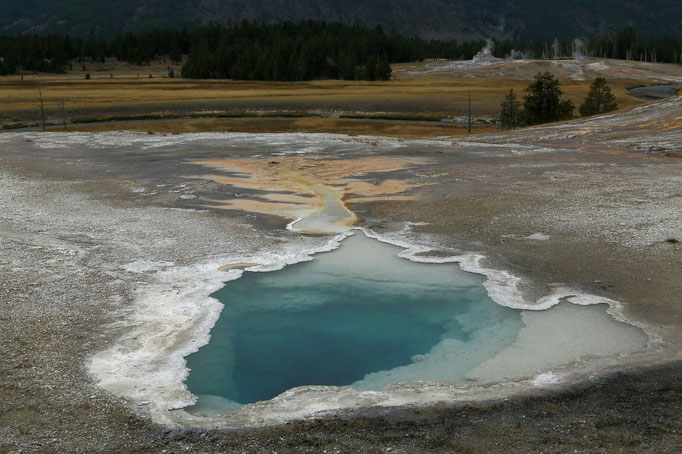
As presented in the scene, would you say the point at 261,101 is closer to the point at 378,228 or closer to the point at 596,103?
the point at 596,103

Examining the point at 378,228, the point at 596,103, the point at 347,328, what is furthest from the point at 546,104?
the point at 347,328

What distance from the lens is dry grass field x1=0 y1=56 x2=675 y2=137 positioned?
6912 centimetres

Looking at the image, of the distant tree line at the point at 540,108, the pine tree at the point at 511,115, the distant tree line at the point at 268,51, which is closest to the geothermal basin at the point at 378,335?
the pine tree at the point at 511,115

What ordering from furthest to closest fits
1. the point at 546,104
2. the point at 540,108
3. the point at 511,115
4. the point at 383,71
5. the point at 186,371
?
the point at 383,71 → the point at 540,108 → the point at 511,115 → the point at 546,104 → the point at 186,371

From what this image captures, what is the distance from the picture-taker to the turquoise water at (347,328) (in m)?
9.84

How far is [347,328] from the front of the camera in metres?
11.8

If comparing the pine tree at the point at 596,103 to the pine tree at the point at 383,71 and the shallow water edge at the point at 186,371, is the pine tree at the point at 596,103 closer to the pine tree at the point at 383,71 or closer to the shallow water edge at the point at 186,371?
the shallow water edge at the point at 186,371

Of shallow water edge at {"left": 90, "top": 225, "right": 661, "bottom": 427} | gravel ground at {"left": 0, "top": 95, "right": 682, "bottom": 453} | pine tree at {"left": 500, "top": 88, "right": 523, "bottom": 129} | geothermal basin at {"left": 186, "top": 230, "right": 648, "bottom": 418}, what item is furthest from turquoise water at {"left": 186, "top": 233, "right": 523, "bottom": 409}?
pine tree at {"left": 500, "top": 88, "right": 523, "bottom": 129}

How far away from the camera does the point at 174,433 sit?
7.91m

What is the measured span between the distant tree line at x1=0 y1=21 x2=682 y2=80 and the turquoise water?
10983 centimetres

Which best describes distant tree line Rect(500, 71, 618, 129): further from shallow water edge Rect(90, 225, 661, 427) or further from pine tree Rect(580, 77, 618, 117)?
shallow water edge Rect(90, 225, 661, 427)

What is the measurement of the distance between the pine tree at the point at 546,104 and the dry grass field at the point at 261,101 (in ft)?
17.3

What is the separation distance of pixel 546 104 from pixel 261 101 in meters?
35.6

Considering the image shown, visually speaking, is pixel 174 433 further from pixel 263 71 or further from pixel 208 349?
pixel 263 71
